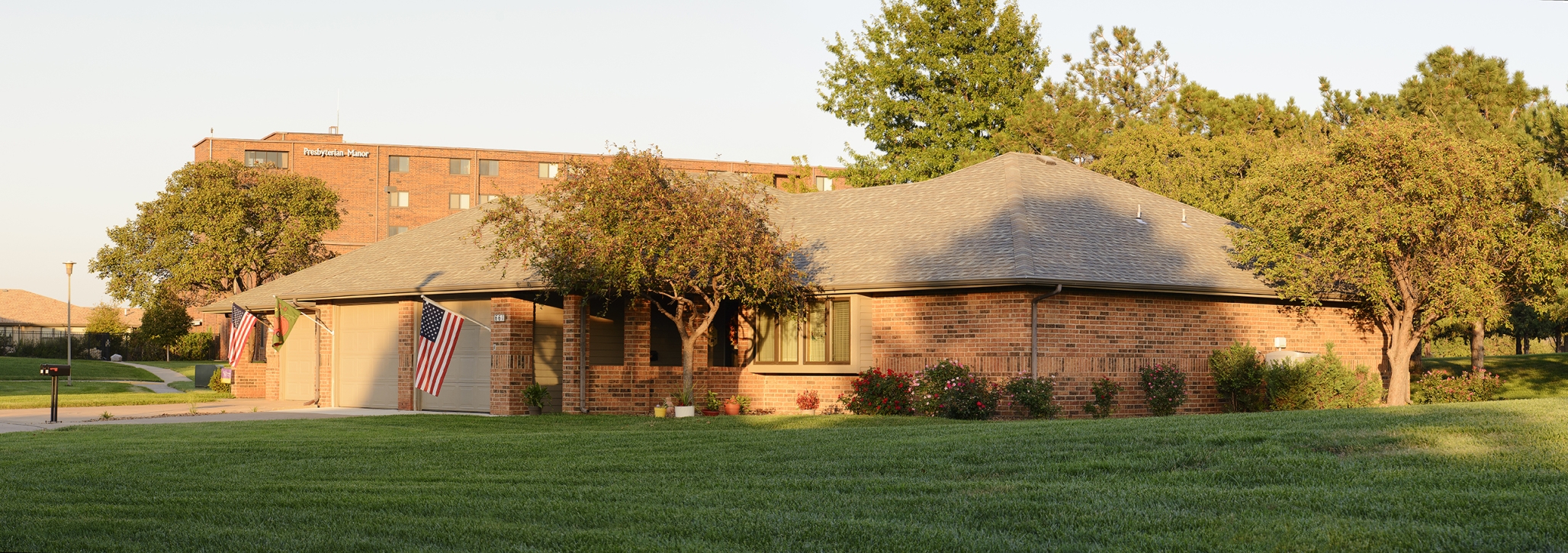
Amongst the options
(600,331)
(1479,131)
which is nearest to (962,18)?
(1479,131)

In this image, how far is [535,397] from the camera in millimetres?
22422

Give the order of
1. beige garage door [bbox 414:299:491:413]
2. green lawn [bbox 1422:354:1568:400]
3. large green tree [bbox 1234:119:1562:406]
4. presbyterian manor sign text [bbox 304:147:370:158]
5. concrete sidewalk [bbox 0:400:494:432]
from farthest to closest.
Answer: presbyterian manor sign text [bbox 304:147:370:158] → green lawn [bbox 1422:354:1568:400] → beige garage door [bbox 414:299:491:413] → concrete sidewalk [bbox 0:400:494:432] → large green tree [bbox 1234:119:1562:406]

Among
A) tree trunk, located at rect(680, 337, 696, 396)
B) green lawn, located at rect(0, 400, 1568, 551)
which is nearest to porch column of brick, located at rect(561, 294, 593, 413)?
tree trunk, located at rect(680, 337, 696, 396)

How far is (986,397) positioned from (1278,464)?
9.62 meters

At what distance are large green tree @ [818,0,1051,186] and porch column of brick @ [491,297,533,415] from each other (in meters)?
21.8

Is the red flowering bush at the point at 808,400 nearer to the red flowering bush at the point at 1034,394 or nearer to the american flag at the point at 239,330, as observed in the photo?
the red flowering bush at the point at 1034,394

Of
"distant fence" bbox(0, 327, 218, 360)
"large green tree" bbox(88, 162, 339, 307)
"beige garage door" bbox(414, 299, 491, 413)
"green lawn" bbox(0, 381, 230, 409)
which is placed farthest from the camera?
"distant fence" bbox(0, 327, 218, 360)

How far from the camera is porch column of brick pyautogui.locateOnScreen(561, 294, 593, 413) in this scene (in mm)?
21984

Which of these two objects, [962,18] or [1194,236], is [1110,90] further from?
[1194,236]

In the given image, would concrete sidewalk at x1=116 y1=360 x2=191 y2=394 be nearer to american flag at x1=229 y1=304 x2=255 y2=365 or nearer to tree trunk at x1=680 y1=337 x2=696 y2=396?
american flag at x1=229 y1=304 x2=255 y2=365

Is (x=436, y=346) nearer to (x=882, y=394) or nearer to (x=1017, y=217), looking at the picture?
(x=882, y=394)

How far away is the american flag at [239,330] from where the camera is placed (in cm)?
2691

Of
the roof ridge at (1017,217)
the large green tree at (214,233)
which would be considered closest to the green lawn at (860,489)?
the roof ridge at (1017,217)

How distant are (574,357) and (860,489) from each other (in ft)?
43.1
